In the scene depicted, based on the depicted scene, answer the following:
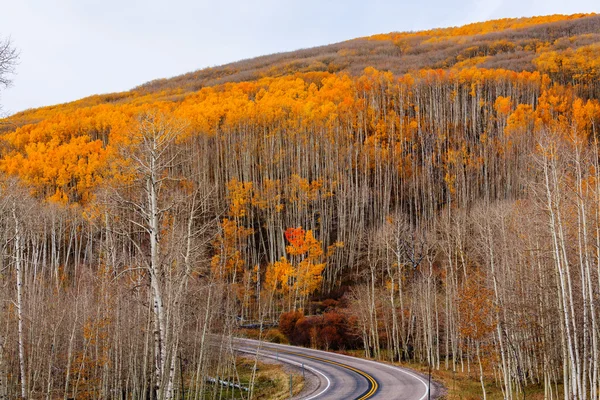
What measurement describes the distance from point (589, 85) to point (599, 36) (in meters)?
63.9

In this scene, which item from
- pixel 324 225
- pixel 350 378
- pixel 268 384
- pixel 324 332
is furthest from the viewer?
pixel 324 225

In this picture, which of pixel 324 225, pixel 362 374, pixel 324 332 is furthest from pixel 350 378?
pixel 324 225

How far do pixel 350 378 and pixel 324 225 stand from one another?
38.3 metres

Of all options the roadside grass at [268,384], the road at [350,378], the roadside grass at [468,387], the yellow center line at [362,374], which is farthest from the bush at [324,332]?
the roadside grass at [468,387]

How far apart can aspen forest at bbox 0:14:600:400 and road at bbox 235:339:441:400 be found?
369 cm

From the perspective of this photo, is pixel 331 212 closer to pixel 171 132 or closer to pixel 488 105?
pixel 488 105

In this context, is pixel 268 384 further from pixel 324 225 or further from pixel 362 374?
pixel 324 225

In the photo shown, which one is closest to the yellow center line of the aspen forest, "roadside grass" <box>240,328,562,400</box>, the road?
the road

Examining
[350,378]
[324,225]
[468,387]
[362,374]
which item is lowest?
[468,387]

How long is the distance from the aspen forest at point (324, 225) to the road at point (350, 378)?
3.69 meters

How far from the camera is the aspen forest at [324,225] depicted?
24.4 meters

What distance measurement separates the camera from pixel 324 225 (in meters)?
66.4

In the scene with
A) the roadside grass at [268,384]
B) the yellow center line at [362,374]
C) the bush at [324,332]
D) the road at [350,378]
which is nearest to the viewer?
the yellow center line at [362,374]

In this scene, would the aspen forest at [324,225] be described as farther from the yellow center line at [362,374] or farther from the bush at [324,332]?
the yellow center line at [362,374]
